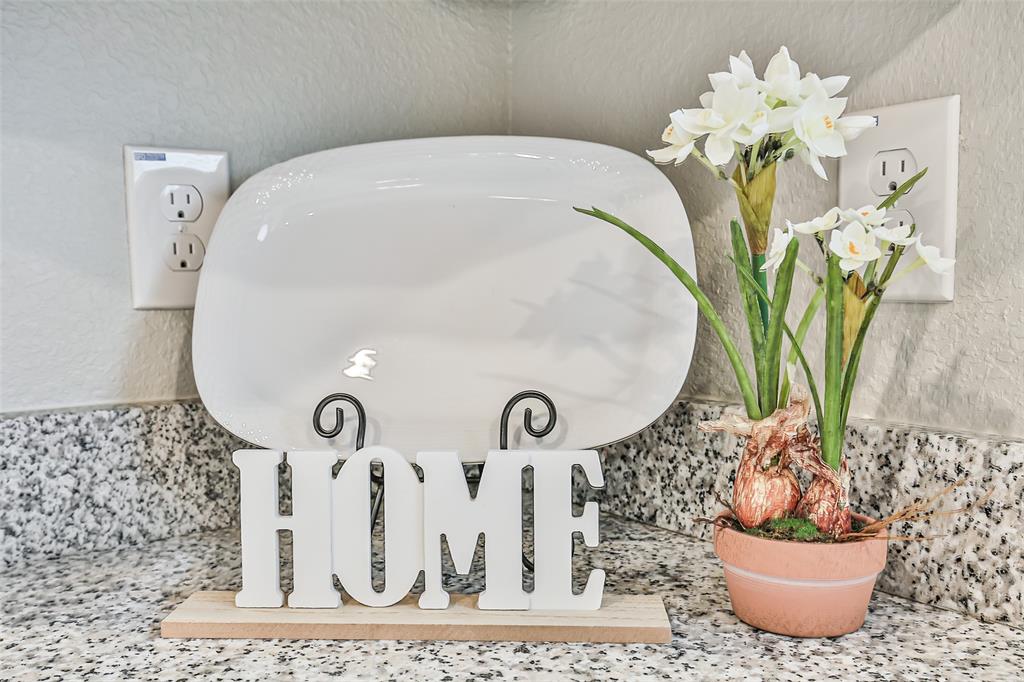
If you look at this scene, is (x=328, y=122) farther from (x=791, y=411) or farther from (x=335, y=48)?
(x=791, y=411)

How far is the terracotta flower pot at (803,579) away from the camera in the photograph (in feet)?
2.11

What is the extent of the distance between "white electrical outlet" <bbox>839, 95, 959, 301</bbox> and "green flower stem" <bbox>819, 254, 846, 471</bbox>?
11 centimetres

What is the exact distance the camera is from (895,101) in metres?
0.77

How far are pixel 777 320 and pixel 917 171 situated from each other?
226 millimetres

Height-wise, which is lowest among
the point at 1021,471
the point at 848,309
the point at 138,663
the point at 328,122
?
the point at 138,663

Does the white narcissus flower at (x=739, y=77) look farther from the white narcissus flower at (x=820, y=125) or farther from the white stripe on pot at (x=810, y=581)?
the white stripe on pot at (x=810, y=581)

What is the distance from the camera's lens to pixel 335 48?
1071 mm

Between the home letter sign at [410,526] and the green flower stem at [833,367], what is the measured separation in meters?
0.20

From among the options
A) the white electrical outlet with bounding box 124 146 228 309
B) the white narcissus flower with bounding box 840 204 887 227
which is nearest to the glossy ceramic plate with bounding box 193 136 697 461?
the white electrical outlet with bounding box 124 146 228 309

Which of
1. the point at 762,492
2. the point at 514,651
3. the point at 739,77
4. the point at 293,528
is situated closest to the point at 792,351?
the point at 762,492

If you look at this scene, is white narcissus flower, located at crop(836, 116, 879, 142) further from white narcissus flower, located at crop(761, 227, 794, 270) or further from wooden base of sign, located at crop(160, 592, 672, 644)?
wooden base of sign, located at crop(160, 592, 672, 644)

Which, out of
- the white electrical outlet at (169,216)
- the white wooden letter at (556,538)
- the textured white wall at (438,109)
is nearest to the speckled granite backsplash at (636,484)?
the textured white wall at (438,109)

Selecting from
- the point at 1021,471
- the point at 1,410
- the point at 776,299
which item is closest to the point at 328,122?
the point at 1,410

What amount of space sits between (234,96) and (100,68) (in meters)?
0.15
